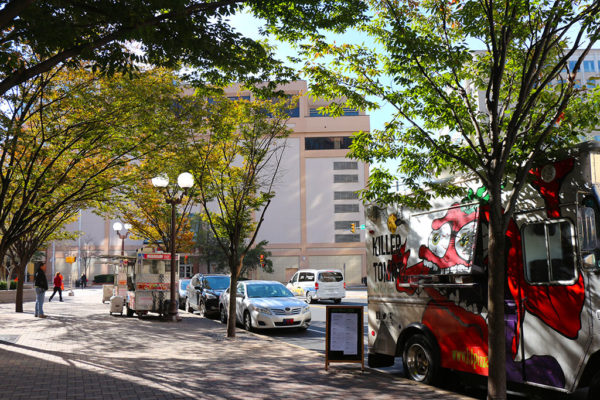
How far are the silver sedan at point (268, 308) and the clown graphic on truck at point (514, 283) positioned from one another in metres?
6.75

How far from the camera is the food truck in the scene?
18.8 metres

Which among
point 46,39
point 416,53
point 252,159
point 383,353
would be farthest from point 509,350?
point 252,159

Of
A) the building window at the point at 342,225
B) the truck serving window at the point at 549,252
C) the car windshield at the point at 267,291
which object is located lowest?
the car windshield at the point at 267,291

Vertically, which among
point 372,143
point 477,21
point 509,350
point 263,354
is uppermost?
point 477,21

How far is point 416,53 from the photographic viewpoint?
7.02 meters

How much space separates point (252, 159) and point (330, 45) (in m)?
6.53

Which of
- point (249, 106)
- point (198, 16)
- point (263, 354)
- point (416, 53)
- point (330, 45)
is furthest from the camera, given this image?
point (249, 106)

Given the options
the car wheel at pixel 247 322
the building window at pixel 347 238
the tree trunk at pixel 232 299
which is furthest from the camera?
the building window at pixel 347 238

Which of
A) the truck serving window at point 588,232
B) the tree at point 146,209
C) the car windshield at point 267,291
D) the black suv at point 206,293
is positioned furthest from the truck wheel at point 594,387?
the black suv at point 206,293

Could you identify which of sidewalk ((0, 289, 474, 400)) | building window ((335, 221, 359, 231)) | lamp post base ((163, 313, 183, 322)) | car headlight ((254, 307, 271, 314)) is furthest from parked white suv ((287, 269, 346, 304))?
building window ((335, 221, 359, 231))

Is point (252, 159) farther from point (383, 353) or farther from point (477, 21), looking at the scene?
point (477, 21)

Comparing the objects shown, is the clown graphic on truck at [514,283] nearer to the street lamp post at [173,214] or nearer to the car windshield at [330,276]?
the street lamp post at [173,214]

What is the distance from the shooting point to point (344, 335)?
9.32 metres

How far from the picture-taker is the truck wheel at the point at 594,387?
5.42 meters
